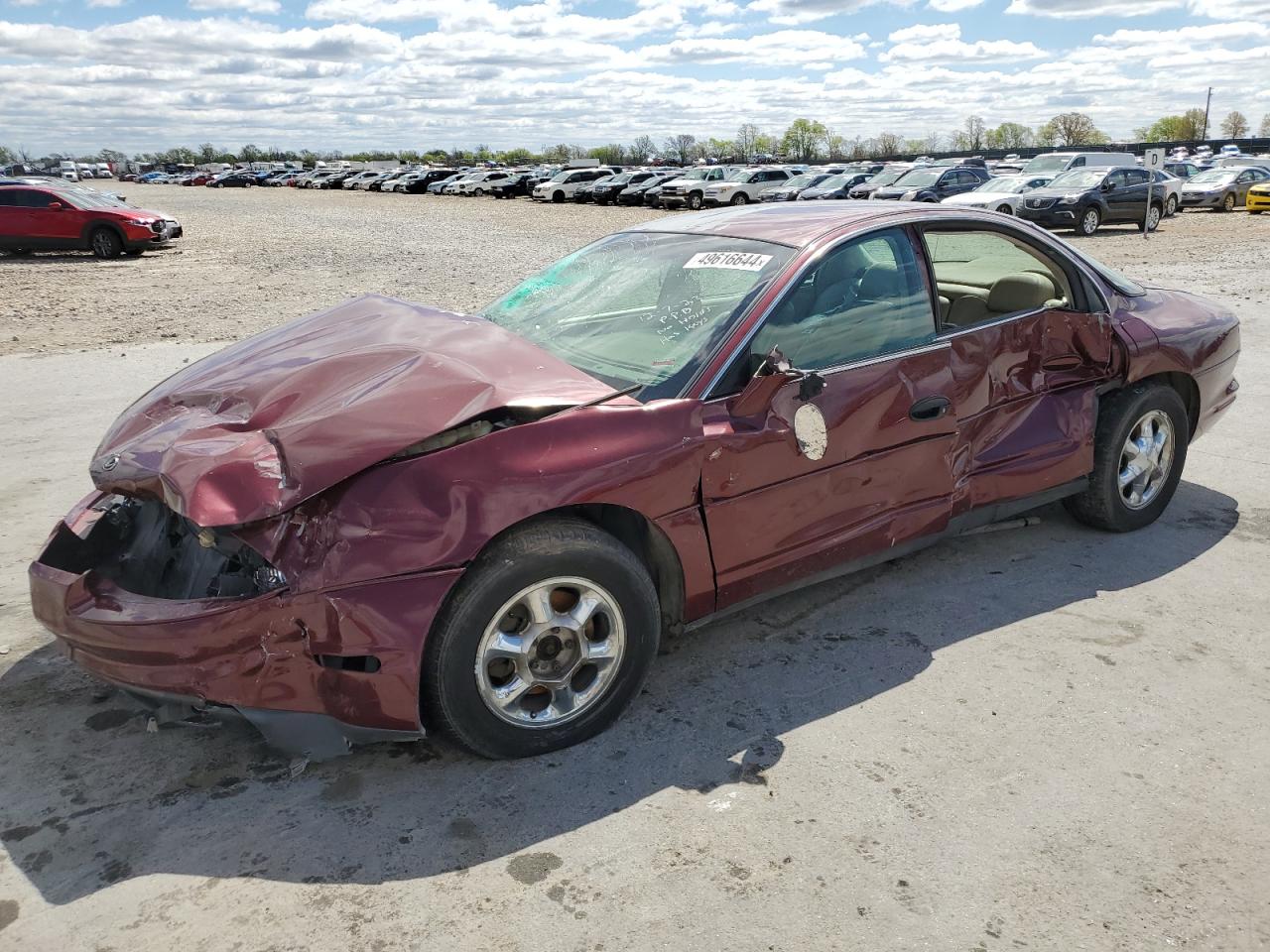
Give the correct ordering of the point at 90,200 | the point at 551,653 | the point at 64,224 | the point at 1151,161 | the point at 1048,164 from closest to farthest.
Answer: the point at 551,653
the point at 64,224
the point at 1151,161
the point at 90,200
the point at 1048,164

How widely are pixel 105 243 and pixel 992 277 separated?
66.1 ft

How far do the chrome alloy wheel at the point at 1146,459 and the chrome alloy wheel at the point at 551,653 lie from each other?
2.95 meters

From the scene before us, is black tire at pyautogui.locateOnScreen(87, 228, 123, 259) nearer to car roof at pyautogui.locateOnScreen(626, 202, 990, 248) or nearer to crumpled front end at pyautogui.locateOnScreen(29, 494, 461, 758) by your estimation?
car roof at pyautogui.locateOnScreen(626, 202, 990, 248)

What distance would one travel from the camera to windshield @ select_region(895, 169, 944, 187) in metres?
27.1

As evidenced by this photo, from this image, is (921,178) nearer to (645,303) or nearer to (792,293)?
(645,303)

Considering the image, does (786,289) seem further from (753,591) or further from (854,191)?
(854,191)

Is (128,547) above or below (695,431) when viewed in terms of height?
below

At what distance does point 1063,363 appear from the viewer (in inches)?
175

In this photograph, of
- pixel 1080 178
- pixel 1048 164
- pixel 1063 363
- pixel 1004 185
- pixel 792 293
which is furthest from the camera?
pixel 1048 164

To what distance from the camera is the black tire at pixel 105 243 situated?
65.3ft

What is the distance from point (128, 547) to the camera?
3.40m

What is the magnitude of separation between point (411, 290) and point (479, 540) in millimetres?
11867

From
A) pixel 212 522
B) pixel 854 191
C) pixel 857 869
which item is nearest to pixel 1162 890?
pixel 857 869

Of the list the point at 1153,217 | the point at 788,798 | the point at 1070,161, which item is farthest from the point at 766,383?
the point at 1070,161
